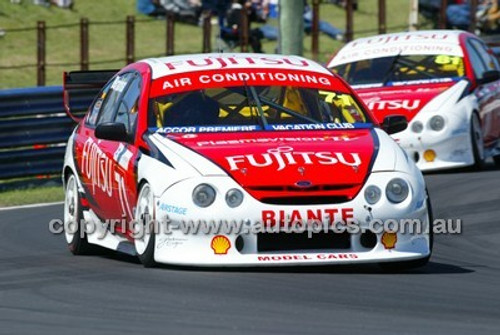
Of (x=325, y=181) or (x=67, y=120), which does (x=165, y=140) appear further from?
(x=67, y=120)

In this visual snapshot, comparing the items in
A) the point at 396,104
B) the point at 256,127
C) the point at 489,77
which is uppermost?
the point at 256,127

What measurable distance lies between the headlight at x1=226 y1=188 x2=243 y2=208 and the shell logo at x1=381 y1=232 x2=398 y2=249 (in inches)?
33.2

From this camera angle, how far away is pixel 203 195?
859 cm

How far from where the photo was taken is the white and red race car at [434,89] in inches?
623

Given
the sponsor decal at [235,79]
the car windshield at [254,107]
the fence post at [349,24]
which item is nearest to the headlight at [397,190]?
the car windshield at [254,107]

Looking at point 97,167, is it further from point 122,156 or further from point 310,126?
point 310,126

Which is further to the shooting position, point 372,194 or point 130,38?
point 130,38

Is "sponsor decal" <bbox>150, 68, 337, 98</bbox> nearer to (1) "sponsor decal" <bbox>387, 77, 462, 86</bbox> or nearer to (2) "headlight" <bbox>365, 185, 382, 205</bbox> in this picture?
(2) "headlight" <bbox>365, 185, 382, 205</bbox>

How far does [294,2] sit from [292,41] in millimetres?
453

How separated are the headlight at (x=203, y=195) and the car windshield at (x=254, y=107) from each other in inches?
42.7

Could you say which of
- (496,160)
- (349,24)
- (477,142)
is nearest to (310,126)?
(477,142)

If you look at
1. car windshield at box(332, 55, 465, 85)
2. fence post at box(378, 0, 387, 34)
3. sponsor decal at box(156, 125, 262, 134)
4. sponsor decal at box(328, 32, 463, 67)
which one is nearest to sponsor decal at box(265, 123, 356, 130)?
sponsor decal at box(156, 125, 262, 134)

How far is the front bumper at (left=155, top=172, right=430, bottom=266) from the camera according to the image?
8.50 m

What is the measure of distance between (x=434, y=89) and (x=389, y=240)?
7.74 metres
